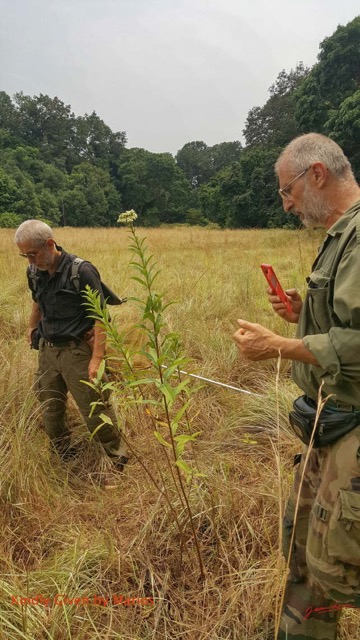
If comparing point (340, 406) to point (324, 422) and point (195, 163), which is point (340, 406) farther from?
point (195, 163)

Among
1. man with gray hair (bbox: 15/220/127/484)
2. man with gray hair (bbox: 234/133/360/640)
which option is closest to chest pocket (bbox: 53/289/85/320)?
man with gray hair (bbox: 15/220/127/484)

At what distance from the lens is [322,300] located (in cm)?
134

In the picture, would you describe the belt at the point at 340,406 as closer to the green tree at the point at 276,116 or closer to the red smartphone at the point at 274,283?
the red smartphone at the point at 274,283

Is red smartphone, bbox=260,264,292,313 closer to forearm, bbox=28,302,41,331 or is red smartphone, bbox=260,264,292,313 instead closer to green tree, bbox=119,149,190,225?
forearm, bbox=28,302,41,331

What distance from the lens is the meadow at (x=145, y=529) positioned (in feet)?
5.22

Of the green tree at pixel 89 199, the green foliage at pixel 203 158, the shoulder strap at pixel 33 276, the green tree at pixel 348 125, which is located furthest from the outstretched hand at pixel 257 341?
the green foliage at pixel 203 158

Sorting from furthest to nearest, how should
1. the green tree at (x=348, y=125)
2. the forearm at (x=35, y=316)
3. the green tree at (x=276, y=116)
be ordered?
1. the green tree at (x=276, y=116)
2. the green tree at (x=348, y=125)
3. the forearm at (x=35, y=316)

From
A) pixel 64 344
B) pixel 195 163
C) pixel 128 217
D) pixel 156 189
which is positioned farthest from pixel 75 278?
pixel 195 163

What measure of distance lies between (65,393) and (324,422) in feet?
7.21

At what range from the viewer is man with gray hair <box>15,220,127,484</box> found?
104 inches

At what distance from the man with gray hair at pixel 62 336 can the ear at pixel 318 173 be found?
1582 millimetres

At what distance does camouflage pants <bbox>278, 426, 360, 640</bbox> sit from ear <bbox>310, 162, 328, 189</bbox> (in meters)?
0.84

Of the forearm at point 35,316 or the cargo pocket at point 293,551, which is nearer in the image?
the cargo pocket at point 293,551

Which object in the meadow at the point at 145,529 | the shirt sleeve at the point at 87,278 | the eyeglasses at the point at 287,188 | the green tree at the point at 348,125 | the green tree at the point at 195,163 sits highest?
the green tree at the point at 195,163
